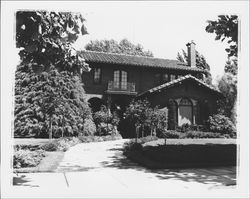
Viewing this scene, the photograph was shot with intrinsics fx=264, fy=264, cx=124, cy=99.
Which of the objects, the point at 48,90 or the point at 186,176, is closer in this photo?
the point at 186,176

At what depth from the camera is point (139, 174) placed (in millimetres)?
6734

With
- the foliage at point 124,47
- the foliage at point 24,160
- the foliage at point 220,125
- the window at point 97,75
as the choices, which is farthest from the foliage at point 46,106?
the foliage at point 220,125

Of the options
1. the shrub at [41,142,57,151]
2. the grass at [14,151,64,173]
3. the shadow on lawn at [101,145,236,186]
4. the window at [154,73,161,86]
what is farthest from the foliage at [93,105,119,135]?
the grass at [14,151,64,173]

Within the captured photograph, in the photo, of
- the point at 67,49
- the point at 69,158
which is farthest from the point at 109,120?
the point at 67,49

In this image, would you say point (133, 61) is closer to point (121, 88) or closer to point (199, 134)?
point (121, 88)

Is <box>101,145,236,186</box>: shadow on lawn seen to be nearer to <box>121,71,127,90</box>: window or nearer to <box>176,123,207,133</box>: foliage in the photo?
<box>176,123,207,133</box>: foliage

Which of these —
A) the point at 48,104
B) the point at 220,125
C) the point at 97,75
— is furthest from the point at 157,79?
the point at 48,104

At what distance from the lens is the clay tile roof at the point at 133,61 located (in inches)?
697

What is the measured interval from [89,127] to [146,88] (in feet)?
18.3

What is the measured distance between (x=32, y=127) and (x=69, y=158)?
207 inches

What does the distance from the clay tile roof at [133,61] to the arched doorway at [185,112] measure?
2481 millimetres

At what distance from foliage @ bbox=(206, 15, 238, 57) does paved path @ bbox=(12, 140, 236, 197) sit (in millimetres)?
3076

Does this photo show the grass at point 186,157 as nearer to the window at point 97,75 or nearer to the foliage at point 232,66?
the foliage at point 232,66
